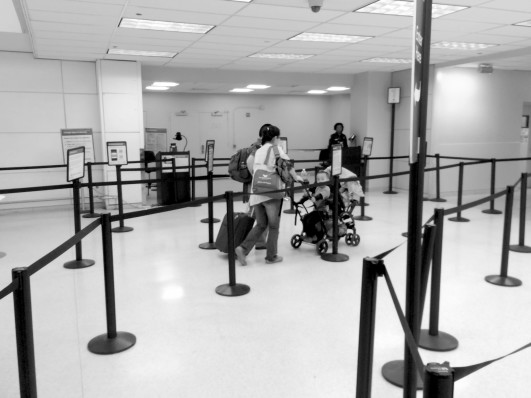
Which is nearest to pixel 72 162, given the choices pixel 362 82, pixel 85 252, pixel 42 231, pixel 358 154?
pixel 85 252

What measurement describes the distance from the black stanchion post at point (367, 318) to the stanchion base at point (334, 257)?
126 inches

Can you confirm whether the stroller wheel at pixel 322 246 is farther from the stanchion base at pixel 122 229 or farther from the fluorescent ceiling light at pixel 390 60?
the fluorescent ceiling light at pixel 390 60

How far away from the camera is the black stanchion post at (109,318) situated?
3150 mm

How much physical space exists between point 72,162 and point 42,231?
2259 mm

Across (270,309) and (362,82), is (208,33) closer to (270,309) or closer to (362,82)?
(270,309)

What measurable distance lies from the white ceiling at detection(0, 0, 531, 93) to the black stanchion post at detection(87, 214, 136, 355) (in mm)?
2742

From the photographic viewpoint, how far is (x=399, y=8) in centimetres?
535

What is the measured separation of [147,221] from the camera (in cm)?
751

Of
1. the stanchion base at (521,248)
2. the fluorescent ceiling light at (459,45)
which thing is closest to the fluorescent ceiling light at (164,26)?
the fluorescent ceiling light at (459,45)

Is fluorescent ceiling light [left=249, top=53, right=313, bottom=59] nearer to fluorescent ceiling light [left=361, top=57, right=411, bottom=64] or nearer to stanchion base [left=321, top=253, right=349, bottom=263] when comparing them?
fluorescent ceiling light [left=361, top=57, right=411, bottom=64]

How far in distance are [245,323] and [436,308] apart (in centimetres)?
133

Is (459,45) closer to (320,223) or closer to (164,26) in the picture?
(320,223)

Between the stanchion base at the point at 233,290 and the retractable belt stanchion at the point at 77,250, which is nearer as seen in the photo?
the stanchion base at the point at 233,290

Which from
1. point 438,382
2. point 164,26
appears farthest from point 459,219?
point 438,382
